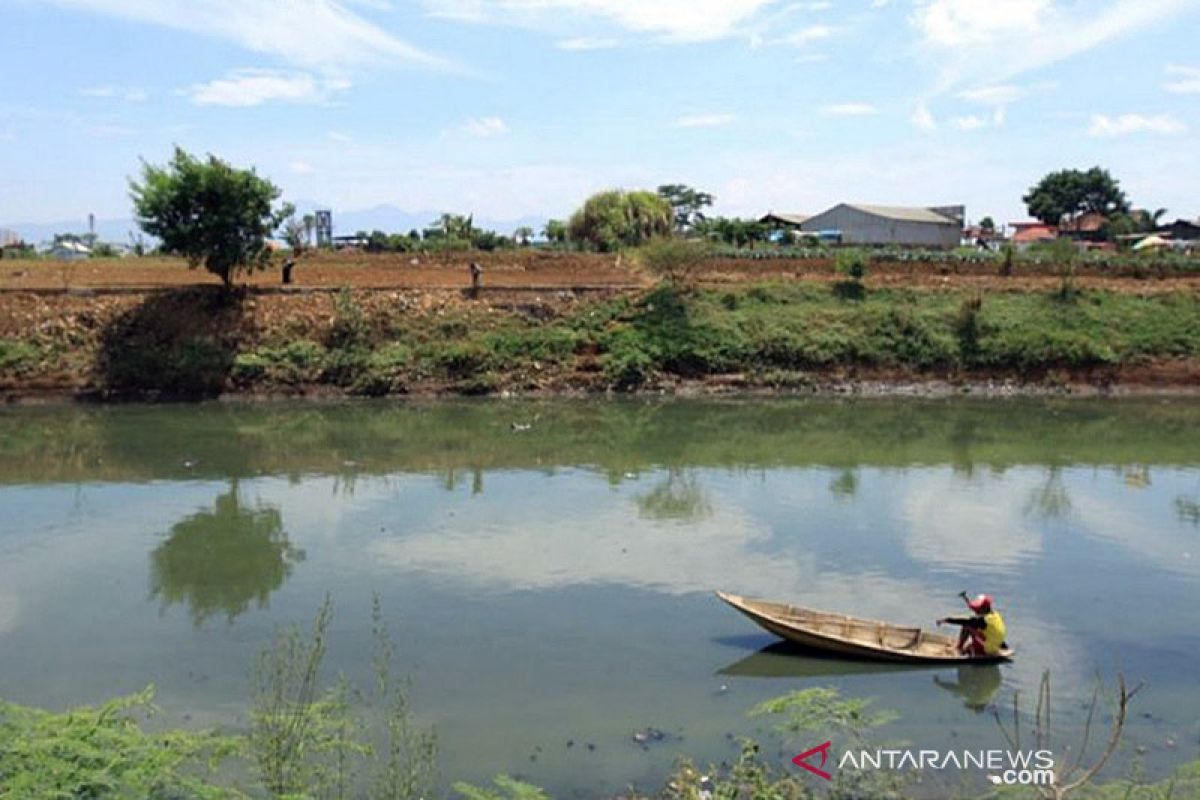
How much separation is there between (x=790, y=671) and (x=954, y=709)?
1619mm

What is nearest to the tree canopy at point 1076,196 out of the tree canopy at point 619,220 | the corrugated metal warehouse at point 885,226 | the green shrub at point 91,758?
the corrugated metal warehouse at point 885,226

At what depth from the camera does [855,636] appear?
1107 cm

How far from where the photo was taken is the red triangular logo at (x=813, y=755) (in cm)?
855

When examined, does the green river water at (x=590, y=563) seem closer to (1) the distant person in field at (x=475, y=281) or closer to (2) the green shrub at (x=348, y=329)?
(2) the green shrub at (x=348, y=329)

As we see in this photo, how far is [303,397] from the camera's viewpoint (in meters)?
29.8

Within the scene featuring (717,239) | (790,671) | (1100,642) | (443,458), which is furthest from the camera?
(717,239)

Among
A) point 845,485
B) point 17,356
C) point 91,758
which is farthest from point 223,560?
point 17,356

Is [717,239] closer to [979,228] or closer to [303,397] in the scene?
[303,397]

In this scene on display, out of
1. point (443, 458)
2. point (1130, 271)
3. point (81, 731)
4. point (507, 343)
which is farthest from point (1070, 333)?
point (81, 731)

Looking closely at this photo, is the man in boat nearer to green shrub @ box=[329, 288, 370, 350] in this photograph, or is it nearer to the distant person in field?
green shrub @ box=[329, 288, 370, 350]

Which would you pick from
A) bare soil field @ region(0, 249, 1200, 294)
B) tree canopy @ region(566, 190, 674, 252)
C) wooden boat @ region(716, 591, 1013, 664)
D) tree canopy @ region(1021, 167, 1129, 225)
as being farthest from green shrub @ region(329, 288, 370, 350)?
tree canopy @ region(1021, 167, 1129, 225)

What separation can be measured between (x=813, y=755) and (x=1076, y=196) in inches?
3317

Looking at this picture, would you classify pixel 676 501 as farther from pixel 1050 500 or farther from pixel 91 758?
pixel 91 758

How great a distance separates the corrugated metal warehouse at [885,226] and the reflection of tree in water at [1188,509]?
37.4 m
